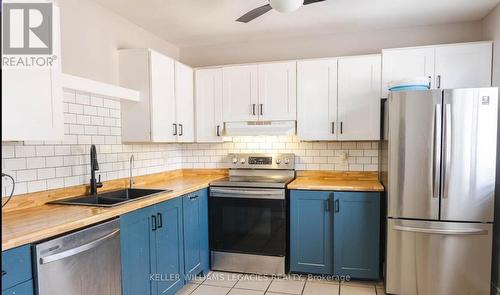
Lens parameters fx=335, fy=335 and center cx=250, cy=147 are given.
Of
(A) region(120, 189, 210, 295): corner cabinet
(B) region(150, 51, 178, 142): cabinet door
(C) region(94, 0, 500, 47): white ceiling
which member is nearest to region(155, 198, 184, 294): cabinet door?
(A) region(120, 189, 210, 295): corner cabinet

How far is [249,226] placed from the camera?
3.26 meters

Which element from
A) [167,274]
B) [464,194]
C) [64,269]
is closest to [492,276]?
[464,194]

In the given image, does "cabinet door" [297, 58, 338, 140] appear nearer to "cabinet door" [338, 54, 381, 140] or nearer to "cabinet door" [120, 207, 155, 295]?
"cabinet door" [338, 54, 381, 140]

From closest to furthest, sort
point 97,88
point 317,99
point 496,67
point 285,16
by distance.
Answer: point 97,88 → point 496,67 → point 285,16 → point 317,99

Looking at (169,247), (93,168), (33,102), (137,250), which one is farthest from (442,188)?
(33,102)

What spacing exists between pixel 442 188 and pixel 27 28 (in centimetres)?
302

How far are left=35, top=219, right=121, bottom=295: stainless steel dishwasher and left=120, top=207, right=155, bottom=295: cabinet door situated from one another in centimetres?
7

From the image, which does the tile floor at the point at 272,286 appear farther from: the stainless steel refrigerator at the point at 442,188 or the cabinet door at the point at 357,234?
the stainless steel refrigerator at the point at 442,188

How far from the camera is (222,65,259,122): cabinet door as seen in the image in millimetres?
3551

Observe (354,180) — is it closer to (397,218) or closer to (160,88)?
(397,218)

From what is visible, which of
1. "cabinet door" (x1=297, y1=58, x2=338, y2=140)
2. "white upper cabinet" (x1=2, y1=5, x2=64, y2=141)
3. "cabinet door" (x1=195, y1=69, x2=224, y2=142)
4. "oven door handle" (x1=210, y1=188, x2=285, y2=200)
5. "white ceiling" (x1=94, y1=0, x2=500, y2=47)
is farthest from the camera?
"cabinet door" (x1=195, y1=69, x2=224, y2=142)

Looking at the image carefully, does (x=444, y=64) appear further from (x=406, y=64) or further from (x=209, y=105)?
(x=209, y=105)

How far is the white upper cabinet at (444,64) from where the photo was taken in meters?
2.95

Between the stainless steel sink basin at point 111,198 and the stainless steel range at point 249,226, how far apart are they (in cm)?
72
